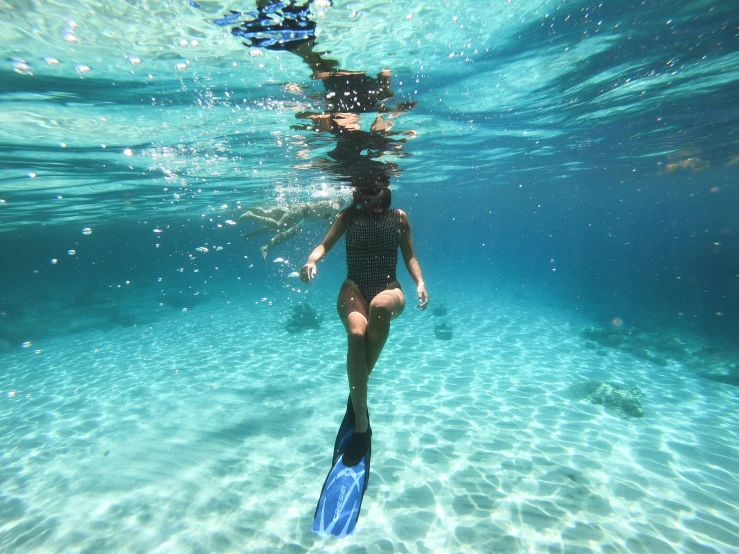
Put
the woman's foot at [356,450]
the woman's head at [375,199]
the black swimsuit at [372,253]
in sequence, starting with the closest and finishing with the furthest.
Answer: the woman's foot at [356,450]
the black swimsuit at [372,253]
the woman's head at [375,199]

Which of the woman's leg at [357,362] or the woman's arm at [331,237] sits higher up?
the woman's arm at [331,237]

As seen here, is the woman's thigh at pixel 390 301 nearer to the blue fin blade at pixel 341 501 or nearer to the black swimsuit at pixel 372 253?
the black swimsuit at pixel 372 253

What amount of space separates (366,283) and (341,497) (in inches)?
115

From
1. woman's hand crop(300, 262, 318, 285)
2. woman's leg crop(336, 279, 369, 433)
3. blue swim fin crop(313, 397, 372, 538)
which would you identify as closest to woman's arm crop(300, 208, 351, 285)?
woman's hand crop(300, 262, 318, 285)

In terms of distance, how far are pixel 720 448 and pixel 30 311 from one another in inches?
1609

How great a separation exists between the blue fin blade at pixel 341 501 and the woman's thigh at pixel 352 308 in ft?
6.38

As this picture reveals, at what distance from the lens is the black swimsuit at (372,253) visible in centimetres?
514

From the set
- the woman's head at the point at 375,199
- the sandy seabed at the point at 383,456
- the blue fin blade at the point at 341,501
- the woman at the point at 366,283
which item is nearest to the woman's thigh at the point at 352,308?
the woman at the point at 366,283

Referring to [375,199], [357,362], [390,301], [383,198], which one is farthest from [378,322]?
[383,198]

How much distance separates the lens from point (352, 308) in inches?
179

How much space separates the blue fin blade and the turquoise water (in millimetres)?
1989

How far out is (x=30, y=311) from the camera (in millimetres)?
26875

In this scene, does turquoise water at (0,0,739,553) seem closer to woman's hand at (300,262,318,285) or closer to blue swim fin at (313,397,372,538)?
blue swim fin at (313,397,372,538)

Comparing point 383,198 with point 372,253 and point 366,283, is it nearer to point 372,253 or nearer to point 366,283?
point 372,253
